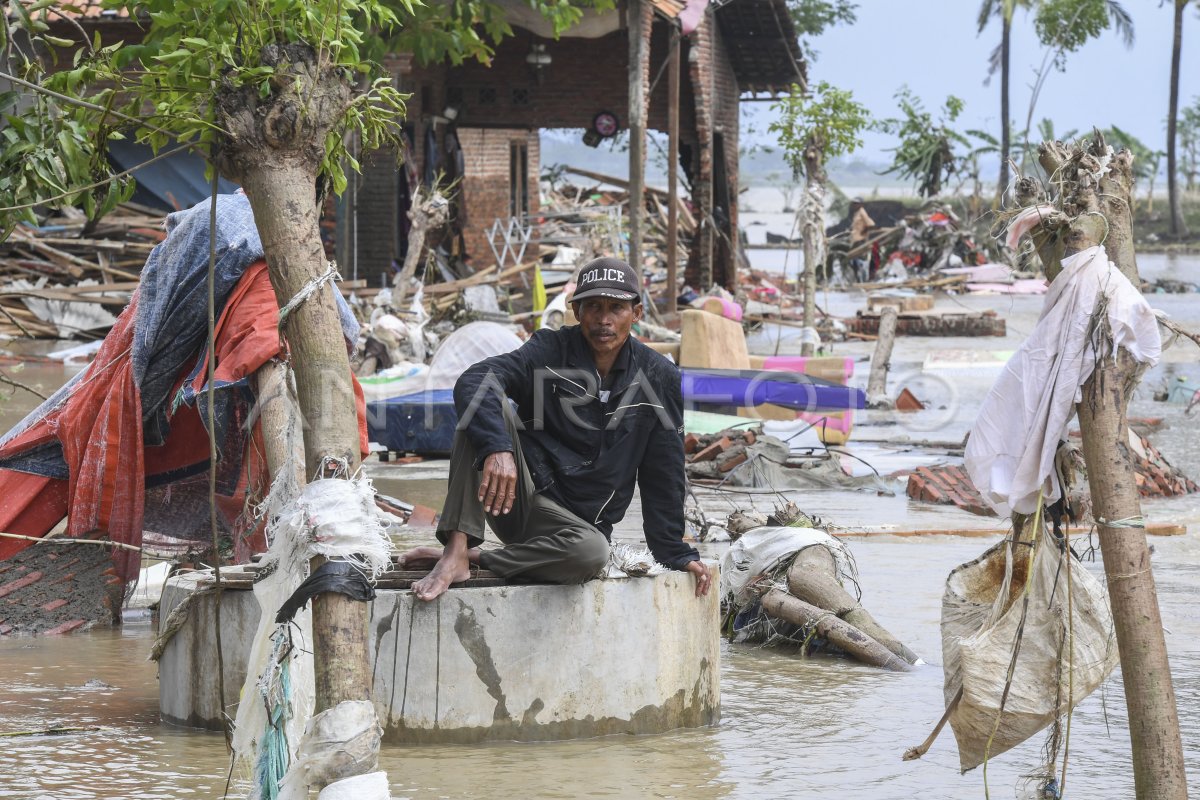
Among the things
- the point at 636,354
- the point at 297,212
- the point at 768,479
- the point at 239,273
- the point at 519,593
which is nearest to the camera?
the point at 297,212

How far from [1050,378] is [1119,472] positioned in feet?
0.93

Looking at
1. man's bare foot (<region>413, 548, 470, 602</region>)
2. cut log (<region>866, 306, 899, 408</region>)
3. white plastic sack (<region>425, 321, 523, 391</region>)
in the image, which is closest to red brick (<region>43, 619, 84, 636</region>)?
man's bare foot (<region>413, 548, 470, 602</region>)

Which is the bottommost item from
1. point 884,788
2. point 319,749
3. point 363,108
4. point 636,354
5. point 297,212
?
point 884,788

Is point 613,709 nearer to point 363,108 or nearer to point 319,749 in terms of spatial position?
point 319,749

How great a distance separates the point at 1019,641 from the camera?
377 centimetres

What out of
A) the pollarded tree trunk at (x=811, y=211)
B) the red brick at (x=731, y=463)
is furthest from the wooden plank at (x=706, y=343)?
the pollarded tree trunk at (x=811, y=211)

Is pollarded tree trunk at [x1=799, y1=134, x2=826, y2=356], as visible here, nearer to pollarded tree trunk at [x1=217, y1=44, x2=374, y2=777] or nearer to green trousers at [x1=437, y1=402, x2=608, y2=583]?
green trousers at [x1=437, y1=402, x2=608, y2=583]

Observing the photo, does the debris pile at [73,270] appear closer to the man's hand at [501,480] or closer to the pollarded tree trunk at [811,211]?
the pollarded tree trunk at [811,211]

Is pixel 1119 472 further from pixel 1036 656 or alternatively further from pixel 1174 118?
pixel 1174 118

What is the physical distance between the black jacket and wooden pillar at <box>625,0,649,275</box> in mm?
10587

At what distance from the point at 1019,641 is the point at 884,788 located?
67 centimetres

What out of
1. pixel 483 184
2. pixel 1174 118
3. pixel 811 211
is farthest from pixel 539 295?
pixel 1174 118

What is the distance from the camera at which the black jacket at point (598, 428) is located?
4.62 metres

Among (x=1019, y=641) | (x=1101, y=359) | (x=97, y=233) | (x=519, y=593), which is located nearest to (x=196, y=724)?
(x=519, y=593)
